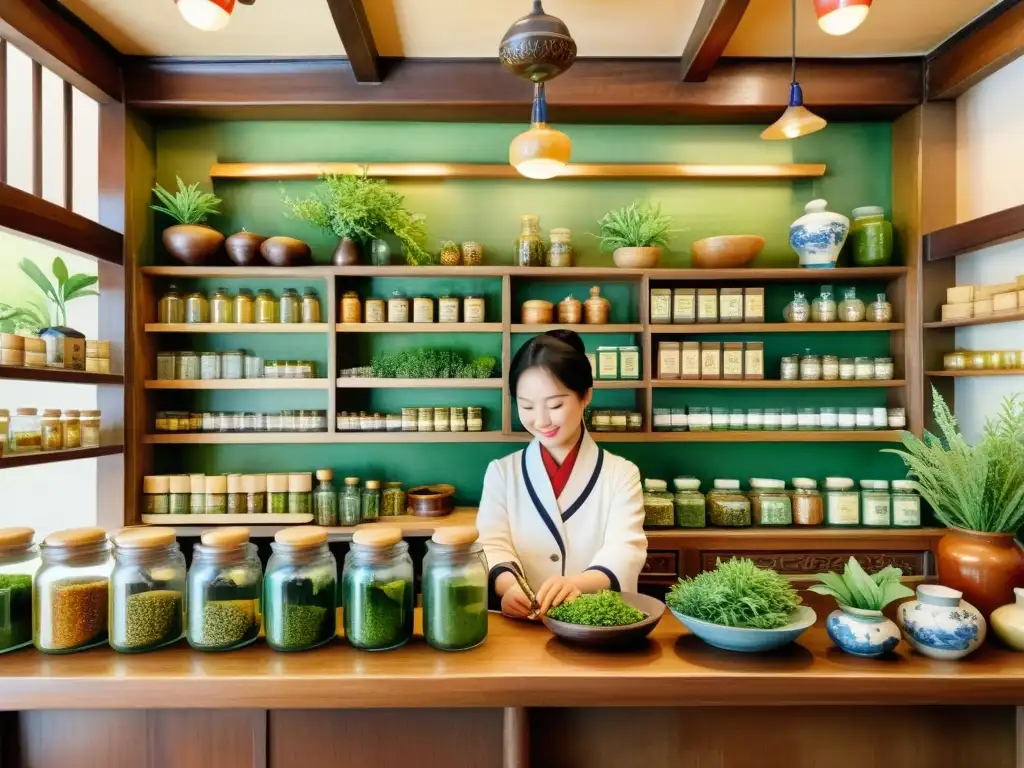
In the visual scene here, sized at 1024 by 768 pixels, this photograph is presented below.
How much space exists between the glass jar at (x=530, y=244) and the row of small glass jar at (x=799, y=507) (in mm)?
1241

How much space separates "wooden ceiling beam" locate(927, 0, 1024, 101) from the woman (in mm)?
2283

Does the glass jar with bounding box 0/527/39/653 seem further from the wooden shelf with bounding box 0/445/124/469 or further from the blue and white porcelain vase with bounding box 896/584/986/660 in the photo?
the blue and white porcelain vase with bounding box 896/584/986/660

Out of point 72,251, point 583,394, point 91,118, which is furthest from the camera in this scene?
point 91,118

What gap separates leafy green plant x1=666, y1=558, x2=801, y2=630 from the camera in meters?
1.17

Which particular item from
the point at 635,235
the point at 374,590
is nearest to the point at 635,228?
the point at 635,235

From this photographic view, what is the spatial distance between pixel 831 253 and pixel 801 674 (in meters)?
2.32

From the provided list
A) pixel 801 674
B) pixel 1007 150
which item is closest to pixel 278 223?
pixel 801 674

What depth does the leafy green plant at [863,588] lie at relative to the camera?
1.21 meters

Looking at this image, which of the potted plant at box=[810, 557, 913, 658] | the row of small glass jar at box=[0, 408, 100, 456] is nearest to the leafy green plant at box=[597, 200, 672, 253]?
the potted plant at box=[810, 557, 913, 658]

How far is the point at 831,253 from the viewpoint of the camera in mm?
2863

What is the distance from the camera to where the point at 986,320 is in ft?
8.41

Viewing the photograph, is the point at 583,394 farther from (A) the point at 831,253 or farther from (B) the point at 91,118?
(B) the point at 91,118

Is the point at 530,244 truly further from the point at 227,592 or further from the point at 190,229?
the point at 227,592

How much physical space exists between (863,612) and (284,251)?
2.65 m
